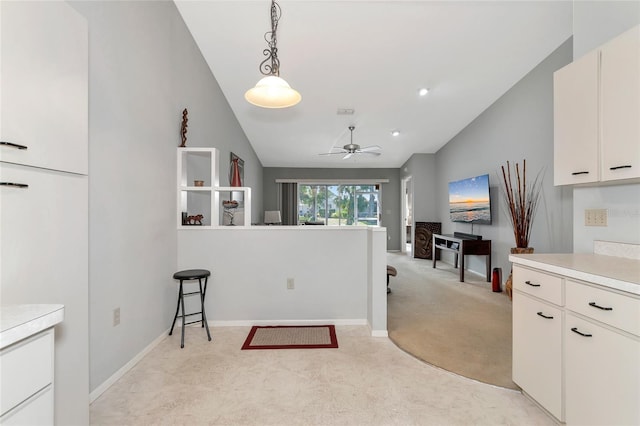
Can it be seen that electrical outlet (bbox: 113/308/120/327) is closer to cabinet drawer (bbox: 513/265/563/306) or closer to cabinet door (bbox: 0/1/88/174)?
cabinet door (bbox: 0/1/88/174)

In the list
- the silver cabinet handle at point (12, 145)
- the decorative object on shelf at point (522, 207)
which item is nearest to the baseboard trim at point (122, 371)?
the silver cabinet handle at point (12, 145)

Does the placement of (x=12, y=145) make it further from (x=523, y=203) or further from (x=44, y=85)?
(x=523, y=203)

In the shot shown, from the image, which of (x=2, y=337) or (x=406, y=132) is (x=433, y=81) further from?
(x=2, y=337)

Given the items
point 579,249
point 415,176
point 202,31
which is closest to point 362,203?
point 415,176

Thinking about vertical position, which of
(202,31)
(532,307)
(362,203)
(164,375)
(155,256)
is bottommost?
(164,375)

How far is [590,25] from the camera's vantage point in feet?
6.34

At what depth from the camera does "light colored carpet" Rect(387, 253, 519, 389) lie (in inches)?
86.3

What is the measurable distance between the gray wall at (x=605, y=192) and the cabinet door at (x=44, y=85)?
9.94ft

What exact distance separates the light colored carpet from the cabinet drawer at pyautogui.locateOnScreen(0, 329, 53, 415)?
225cm

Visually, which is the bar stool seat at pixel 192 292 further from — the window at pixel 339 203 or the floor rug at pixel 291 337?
the window at pixel 339 203

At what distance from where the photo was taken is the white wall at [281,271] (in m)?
2.93

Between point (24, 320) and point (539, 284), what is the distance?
7.32 feet

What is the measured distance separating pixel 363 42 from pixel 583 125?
2.56 metres

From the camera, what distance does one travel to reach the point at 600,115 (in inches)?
63.2
